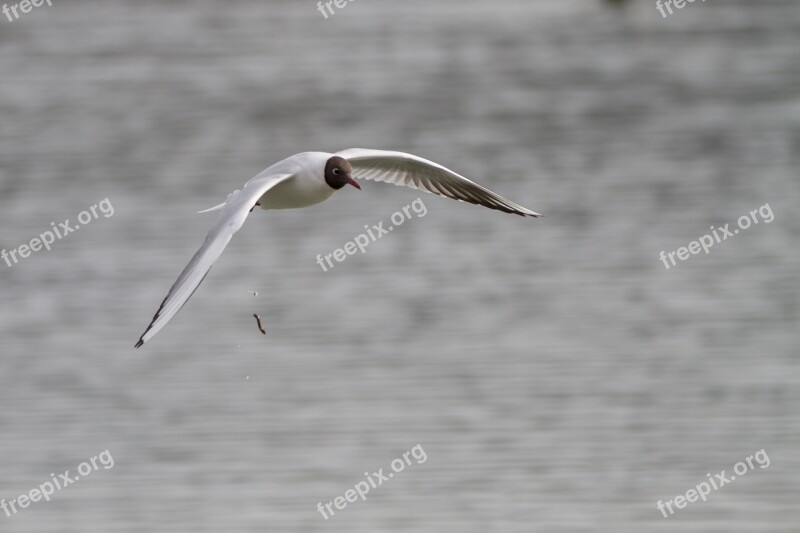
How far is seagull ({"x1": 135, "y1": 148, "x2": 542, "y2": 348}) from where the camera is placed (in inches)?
106

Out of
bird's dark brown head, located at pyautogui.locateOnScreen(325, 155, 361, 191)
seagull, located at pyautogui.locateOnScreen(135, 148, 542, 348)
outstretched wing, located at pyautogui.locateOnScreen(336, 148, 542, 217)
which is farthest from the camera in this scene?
outstretched wing, located at pyautogui.locateOnScreen(336, 148, 542, 217)

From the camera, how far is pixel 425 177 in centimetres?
388

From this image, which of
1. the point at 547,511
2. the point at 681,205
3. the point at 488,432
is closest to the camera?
the point at 547,511

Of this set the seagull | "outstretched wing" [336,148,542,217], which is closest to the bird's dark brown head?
→ the seagull

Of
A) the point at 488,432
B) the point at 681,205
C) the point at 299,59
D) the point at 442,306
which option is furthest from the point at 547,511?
the point at 299,59

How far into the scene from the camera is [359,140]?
20.4 feet

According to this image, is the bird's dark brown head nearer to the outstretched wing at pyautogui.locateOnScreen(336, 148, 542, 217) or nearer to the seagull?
the seagull

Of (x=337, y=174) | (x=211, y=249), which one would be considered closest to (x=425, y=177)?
(x=337, y=174)

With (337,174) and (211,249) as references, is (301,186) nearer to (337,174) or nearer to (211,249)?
(337,174)

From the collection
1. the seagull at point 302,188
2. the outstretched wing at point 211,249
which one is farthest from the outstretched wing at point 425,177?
the outstretched wing at point 211,249

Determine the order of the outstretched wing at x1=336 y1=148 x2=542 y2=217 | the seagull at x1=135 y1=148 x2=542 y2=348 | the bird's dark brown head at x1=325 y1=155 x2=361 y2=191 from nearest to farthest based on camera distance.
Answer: the seagull at x1=135 y1=148 x2=542 y2=348, the bird's dark brown head at x1=325 y1=155 x2=361 y2=191, the outstretched wing at x1=336 y1=148 x2=542 y2=217

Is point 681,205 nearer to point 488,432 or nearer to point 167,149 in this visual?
point 488,432

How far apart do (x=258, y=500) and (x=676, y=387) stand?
1.61 meters

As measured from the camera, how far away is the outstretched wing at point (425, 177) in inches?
148
